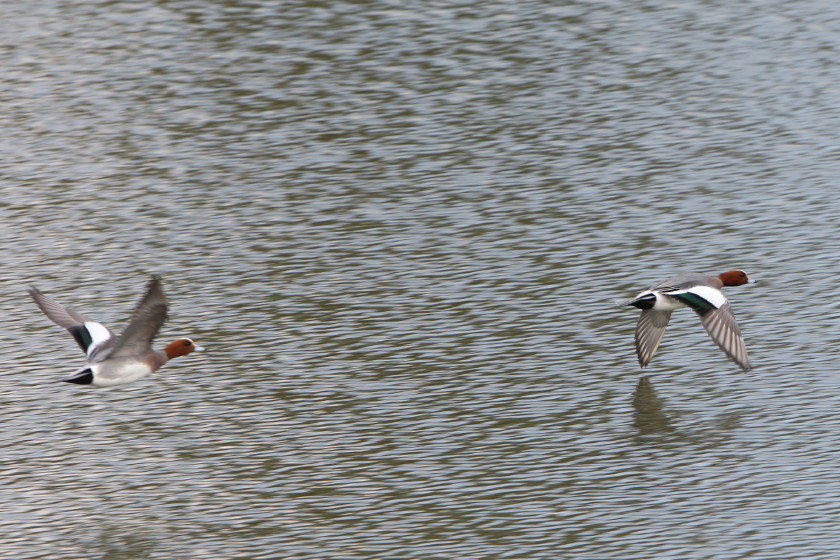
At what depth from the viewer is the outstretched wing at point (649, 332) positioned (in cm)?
1878

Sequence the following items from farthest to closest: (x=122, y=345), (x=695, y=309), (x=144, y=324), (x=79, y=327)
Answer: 1. (x=695, y=309)
2. (x=79, y=327)
3. (x=122, y=345)
4. (x=144, y=324)

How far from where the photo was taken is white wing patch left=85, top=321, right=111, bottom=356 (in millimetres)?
17438

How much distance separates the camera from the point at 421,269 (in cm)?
2258

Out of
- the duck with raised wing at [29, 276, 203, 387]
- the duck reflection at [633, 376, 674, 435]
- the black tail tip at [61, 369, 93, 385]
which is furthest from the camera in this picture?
the duck reflection at [633, 376, 674, 435]

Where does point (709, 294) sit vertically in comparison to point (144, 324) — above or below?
below

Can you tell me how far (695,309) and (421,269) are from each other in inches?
222

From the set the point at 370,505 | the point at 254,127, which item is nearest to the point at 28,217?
the point at 254,127

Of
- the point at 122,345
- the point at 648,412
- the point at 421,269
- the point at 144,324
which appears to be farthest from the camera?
the point at 421,269

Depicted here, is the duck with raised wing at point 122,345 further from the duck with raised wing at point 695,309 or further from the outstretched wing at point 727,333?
the outstretched wing at point 727,333

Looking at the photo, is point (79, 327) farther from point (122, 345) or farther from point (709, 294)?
point (709, 294)

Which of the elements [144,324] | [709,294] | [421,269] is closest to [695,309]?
[709,294]

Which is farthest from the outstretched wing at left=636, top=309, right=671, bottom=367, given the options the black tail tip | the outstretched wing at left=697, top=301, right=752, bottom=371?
the black tail tip

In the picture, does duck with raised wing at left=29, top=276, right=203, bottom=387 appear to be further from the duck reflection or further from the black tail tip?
the duck reflection

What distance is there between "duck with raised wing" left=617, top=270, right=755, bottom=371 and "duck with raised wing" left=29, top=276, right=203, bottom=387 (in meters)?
5.79
